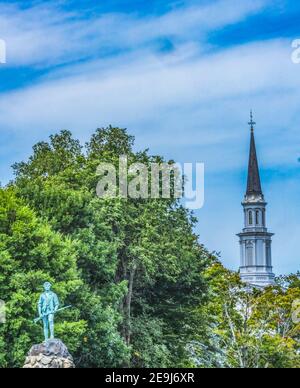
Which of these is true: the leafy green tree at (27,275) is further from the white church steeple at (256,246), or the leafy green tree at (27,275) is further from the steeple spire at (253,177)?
the white church steeple at (256,246)

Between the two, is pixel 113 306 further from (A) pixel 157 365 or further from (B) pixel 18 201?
(B) pixel 18 201

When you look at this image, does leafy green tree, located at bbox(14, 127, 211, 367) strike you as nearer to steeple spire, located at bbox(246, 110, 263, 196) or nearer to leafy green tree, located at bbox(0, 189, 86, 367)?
leafy green tree, located at bbox(0, 189, 86, 367)

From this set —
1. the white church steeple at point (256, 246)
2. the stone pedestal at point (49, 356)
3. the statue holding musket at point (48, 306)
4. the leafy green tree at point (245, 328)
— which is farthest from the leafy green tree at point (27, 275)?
the white church steeple at point (256, 246)

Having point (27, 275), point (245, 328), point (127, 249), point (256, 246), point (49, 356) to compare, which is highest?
point (256, 246)

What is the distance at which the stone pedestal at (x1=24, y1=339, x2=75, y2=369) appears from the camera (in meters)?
26.3

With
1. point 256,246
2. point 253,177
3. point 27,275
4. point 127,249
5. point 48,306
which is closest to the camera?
point 48,306

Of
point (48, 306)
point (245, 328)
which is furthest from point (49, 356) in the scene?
point (245, 328)

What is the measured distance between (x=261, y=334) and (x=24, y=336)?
10914 millimetres

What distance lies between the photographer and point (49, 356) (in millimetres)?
26547

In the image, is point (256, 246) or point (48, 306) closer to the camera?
point (48, 306)

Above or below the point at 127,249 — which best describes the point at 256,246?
above

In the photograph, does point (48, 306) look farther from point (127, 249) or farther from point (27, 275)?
point (127, 249)

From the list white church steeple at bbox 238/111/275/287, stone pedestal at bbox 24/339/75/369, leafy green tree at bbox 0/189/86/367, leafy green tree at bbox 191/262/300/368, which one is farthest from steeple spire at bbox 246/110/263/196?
stone pedestal at bbox 24/339/75/369
